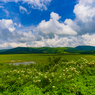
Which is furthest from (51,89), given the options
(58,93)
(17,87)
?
(17,87)

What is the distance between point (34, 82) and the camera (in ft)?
23.0

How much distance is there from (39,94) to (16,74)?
448 cm

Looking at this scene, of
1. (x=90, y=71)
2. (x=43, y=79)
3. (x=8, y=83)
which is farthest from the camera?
(x=90, y=71)

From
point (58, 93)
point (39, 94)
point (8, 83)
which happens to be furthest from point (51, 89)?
point (8, 83)

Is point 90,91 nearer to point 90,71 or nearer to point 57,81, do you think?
point 57,81

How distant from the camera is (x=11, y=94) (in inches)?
211

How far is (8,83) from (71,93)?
5371mm

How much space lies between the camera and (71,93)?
5.32 metres

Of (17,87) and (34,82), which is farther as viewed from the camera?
(34,82)

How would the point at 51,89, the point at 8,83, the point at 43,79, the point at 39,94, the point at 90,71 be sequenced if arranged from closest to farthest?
1. the point at 39,94
2. the point at 51,89
3. the point at 8,83
4. the point at 43,79
5. the point at 90,71

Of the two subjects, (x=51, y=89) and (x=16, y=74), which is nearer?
(x=51, y=89)

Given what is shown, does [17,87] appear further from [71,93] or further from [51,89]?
[71,93]

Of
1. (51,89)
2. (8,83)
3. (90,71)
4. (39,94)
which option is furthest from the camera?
(90,71)

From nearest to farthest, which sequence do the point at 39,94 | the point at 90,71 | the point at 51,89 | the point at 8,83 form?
Answer: the point at 39,94
the point at 51,89
the point at 8,83
the point at 90,71
